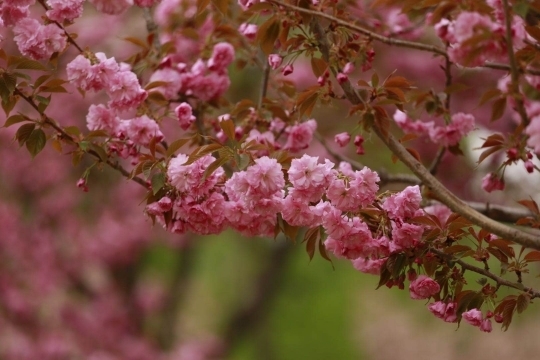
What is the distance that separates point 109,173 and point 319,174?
373cm

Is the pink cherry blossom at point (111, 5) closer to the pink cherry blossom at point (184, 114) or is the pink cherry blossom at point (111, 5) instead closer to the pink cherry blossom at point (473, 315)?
the pink cherry blossom at point (184, 114)

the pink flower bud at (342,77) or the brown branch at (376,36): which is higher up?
the brown branch at (376,36)

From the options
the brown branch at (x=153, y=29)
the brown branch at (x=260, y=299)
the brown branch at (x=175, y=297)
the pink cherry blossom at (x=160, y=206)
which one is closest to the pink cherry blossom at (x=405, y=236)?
the pink cherry blossom at (x=160, y=206)

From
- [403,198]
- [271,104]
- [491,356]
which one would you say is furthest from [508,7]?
[491,356]

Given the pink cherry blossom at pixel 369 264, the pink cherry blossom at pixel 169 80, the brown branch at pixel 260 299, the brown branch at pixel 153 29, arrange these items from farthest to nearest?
1. the brown branch at pixel 260 299
2. the brown branch at pixel 153 29
3. the pink cherry blossom at pixel 169 80
4. the pink cherry blossom at pixel 369 264

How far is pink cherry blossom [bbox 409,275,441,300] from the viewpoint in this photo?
4.58 feet

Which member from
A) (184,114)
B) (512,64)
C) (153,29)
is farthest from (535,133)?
(153,29)

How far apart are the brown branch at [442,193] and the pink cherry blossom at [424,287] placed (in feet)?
0.56

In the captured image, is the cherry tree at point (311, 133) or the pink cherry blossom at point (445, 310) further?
the pink cherry blossom at point (445, 310)

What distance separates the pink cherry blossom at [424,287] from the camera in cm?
140

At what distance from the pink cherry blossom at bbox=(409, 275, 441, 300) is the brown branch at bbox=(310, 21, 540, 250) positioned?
0.17 meters

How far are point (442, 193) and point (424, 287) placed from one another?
0.20m

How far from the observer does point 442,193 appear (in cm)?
133

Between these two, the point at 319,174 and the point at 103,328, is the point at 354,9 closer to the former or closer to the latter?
the point at 319,174
